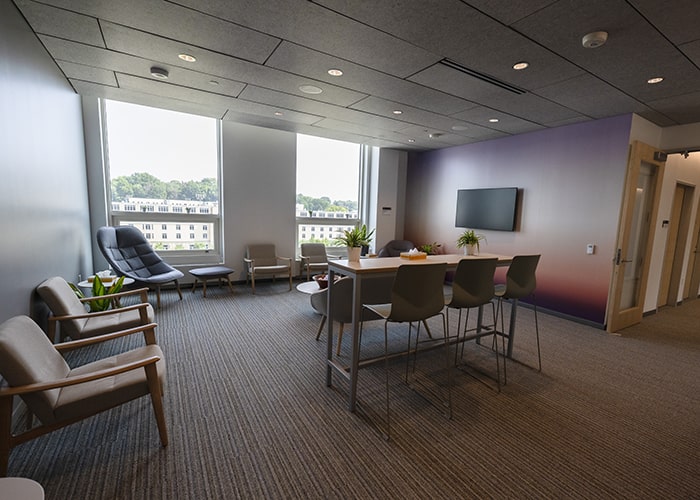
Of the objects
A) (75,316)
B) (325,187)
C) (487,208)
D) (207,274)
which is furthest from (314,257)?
(75,316)

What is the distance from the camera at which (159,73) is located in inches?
131

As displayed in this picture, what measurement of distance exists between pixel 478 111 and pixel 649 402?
11.4ft

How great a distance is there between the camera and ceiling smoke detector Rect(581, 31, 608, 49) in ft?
7.45

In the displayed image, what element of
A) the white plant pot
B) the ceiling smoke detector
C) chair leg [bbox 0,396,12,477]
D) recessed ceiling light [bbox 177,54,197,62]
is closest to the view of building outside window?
recessed ceiling light [bbox 177,54,197,62]

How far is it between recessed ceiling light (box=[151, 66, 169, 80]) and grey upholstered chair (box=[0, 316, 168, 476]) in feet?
8.68

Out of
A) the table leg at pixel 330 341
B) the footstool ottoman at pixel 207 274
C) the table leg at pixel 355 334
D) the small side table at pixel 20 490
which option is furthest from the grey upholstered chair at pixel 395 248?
the small side table at pixel 20 490

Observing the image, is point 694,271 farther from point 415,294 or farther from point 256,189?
point 256,189

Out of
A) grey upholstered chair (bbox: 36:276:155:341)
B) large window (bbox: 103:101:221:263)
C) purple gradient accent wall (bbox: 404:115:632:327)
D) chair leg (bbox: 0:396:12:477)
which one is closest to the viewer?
chair leg (bbox: 0:396:12:477)

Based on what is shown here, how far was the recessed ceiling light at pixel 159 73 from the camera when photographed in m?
3.26

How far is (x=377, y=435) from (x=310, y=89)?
3.50m

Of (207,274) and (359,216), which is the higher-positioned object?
(359,216)

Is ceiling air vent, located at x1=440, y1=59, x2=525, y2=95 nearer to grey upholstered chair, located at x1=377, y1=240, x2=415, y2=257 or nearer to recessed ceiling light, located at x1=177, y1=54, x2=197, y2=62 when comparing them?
recessed ceiling light, located at x1=177, y1=54, x2=197, y2=62

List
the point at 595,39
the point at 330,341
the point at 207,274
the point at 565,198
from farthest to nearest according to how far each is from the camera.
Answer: the point at 207,274 → the point at 565,198 → the point at 330,341 → the point at 595,39

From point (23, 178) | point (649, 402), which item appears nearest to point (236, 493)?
point (23, 178)
